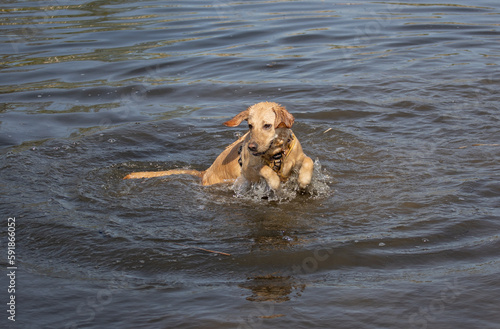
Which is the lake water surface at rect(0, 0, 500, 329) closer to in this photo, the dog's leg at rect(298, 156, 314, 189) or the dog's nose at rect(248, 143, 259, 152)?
the dog's leg at rect(298, 156, 314, 189)

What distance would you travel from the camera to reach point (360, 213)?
20.3 feet

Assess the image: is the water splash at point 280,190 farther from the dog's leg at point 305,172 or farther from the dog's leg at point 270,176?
the dog's leg at point 270,176

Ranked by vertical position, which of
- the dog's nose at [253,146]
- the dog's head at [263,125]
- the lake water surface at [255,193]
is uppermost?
the dog's head at [263,125]

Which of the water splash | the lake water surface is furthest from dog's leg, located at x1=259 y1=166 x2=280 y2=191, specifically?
the lake water surface

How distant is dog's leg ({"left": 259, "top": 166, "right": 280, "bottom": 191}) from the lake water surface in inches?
14.2

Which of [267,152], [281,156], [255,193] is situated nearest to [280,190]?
[255,193]

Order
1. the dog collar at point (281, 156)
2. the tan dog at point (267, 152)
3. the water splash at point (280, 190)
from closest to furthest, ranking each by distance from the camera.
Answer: the tan dog at point (267, 152) < the dog collar at point (281, 156) < the water splash at point (280, 190)

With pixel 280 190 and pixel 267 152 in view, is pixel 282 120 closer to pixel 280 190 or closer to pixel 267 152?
pixel 267 152

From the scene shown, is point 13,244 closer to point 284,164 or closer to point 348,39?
point 284,164

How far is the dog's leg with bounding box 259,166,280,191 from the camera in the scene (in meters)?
6.22

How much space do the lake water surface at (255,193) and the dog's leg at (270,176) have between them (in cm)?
36

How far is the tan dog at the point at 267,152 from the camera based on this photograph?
5855 millimetres

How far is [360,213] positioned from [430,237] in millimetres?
839

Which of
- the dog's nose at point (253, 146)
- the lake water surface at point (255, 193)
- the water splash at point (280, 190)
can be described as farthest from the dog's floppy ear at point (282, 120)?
the lake water surface at point (255, 193)
